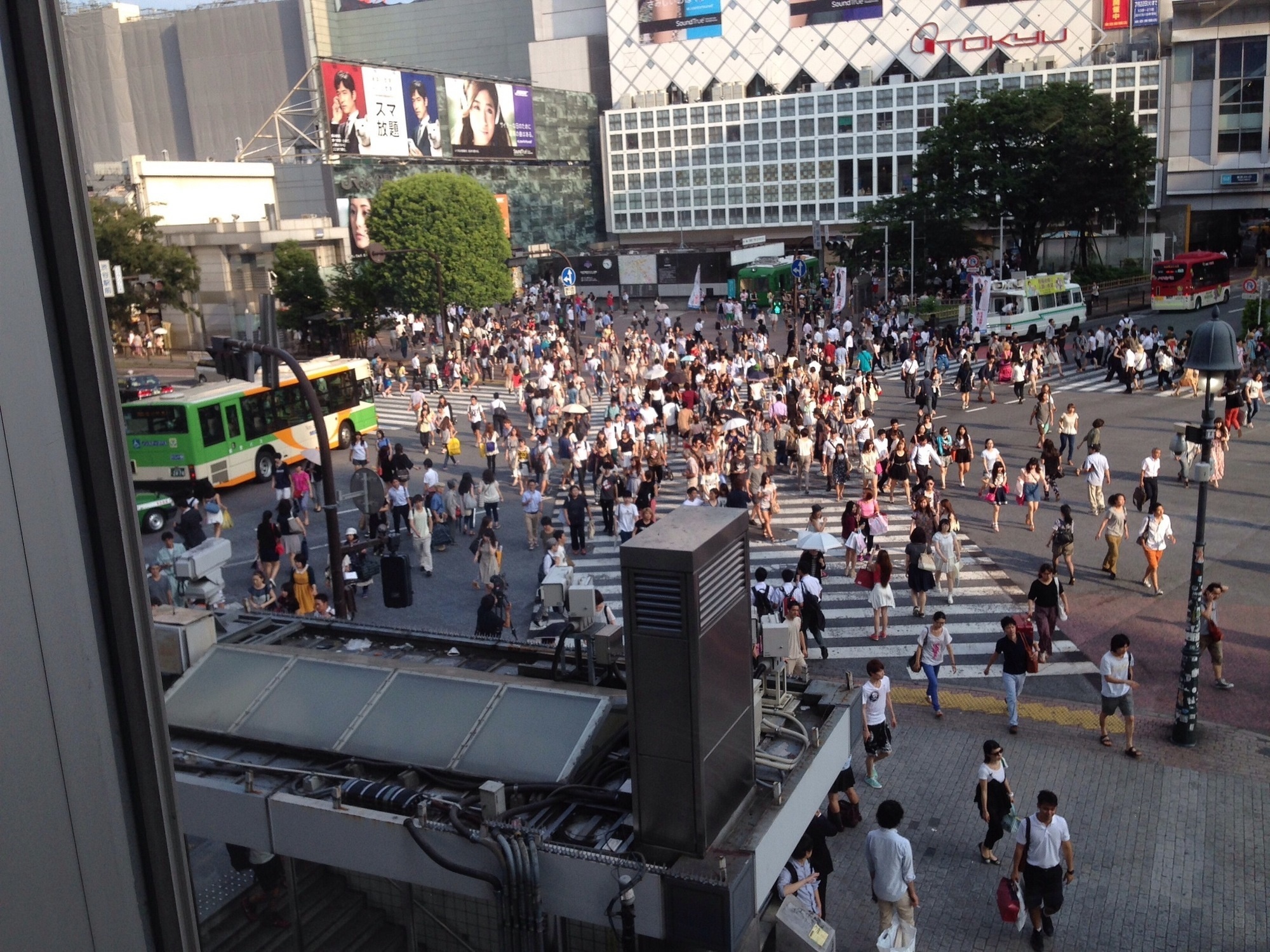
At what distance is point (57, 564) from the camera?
272 centimetres

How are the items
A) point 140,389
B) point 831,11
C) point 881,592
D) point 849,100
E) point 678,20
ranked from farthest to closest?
1. point 678,20
2. point 831,11
3. point 849,100
4. point 140,389
5. point 881,592

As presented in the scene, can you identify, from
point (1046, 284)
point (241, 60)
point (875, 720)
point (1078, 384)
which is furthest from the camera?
point (241, 60)

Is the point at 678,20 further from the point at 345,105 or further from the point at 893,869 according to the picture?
the point at 893,869

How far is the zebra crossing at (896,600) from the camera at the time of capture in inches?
601

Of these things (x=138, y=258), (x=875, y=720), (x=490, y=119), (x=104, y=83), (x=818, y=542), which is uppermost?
(x=104, y=83)

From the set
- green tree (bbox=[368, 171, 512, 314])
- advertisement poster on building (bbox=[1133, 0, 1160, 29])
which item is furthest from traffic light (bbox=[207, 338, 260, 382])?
advertisement poster on building (bbox=[1133, 0, 1160, 29])

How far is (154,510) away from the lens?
23.5 m

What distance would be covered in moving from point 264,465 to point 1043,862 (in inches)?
A: 916

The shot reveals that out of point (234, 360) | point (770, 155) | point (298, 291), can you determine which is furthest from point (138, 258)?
point (770, 155)

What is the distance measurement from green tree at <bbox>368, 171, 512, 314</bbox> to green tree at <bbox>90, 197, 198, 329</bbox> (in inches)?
345

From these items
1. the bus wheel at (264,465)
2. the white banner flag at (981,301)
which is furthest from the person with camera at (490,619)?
the white banner flag at (981,301)

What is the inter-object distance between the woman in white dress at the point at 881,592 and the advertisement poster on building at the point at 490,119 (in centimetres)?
7061

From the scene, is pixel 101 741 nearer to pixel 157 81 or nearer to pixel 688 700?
pixel 688 700

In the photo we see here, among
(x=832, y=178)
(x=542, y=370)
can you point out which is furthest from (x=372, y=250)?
(x=832, y=178)
